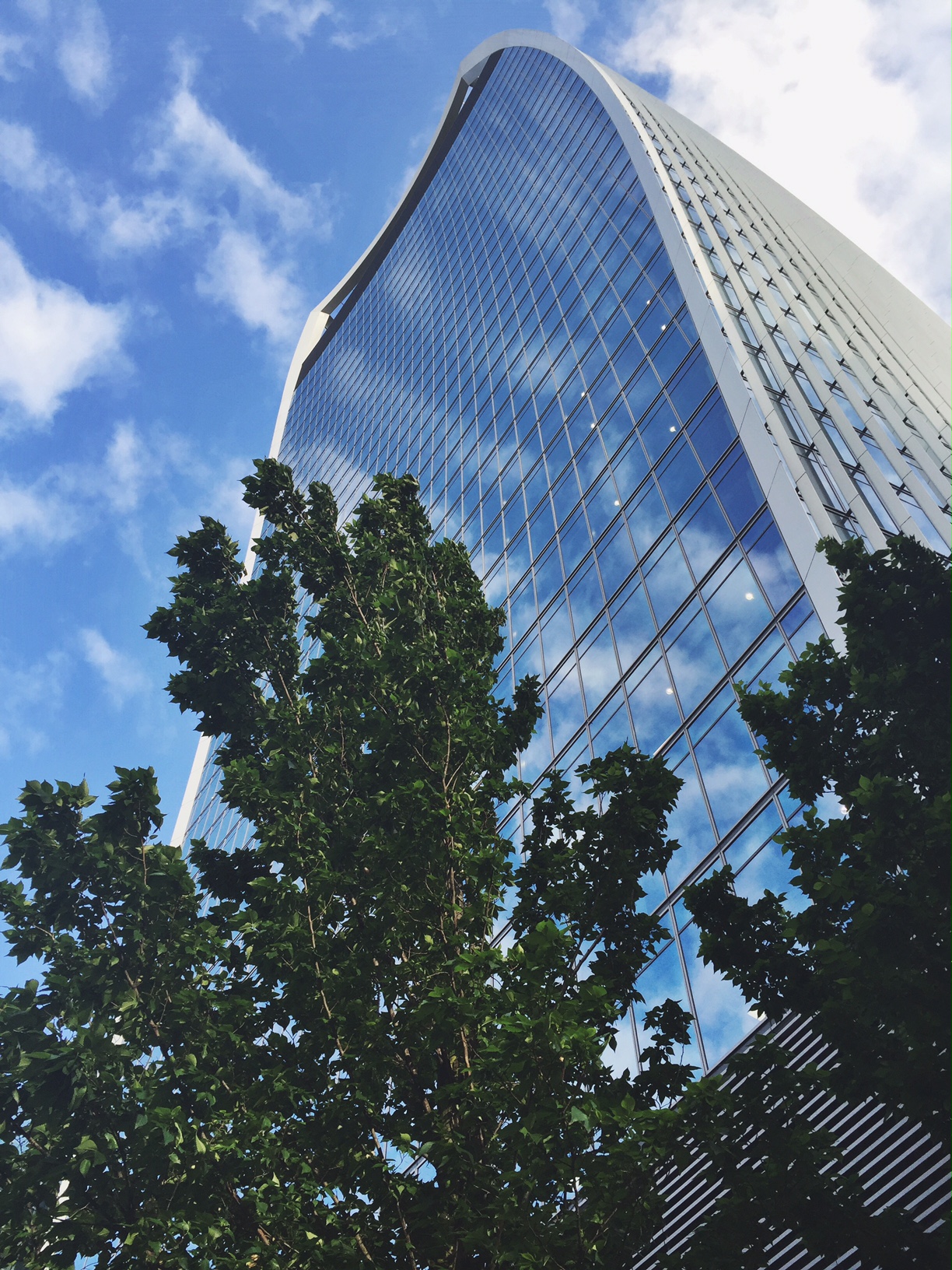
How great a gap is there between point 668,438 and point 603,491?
342 cm

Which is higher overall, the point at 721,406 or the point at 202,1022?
the point at 721,406

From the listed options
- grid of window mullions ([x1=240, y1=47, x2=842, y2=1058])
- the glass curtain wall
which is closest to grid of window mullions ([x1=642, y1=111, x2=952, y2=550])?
the glass curtain wall

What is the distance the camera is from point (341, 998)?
7.77 m

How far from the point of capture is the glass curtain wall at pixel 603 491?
53.3ft

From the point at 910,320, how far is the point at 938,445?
18.8m

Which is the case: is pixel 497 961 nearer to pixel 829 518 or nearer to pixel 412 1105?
pixel 412 1105

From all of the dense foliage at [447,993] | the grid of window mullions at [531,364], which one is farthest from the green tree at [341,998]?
the grid of window mullions at [531,364]

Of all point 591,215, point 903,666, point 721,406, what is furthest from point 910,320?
point 903,666

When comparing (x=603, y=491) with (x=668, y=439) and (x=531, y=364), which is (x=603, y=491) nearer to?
(x=668, y=439)

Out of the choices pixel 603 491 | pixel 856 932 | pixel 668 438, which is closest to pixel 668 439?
pixel 668 438

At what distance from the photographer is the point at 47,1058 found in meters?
6.61

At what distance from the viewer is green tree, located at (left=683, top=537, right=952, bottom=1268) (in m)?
6.47

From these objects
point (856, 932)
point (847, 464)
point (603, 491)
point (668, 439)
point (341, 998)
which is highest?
point (603, 491)

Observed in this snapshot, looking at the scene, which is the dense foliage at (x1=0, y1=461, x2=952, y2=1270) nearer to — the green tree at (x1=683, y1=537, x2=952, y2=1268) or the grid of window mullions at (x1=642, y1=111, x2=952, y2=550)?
the green tree at (x1=683, y1=537, x2=952, y2=1268)
